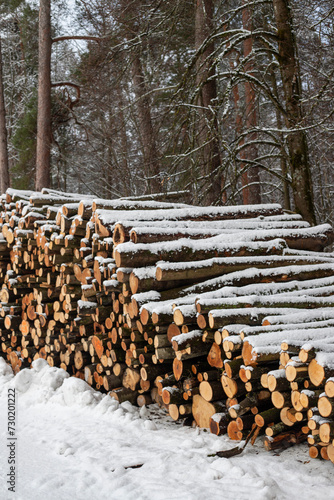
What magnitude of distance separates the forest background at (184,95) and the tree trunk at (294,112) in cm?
2

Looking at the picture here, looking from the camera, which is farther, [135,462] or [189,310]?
[189,310]

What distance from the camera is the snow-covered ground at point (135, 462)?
2.87 m

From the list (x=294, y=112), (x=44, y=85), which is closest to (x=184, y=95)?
(x=294, y=112)

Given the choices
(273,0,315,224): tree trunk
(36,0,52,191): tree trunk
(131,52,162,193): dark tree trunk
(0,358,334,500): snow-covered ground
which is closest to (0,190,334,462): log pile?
(0,358,334,500): snow-covered ground

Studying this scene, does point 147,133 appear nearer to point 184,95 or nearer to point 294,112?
point 184,95

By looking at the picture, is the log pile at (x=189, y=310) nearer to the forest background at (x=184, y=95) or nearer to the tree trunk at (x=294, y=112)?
the tree trunk at (x=294, y=112)

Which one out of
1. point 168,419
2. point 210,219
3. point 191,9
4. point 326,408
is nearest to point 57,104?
point 191,9

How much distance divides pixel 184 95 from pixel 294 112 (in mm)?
2018

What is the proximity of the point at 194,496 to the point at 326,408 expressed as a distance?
0.98m

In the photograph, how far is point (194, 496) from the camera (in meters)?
2.79

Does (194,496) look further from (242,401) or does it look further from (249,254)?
(249,254)

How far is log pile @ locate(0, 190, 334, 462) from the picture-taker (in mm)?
3299

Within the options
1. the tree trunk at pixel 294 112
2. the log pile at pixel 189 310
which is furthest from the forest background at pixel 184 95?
the log pile at pixel 189 310

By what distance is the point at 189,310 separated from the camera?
12.3 feet
